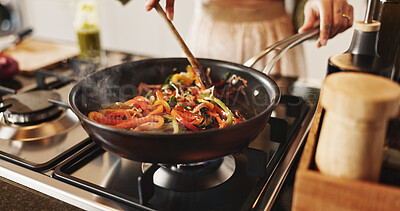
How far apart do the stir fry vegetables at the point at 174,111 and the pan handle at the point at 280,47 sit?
13 centimetres

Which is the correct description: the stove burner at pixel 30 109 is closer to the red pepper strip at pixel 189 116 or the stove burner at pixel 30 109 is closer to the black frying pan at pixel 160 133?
the black frying pan at pixel 160 133

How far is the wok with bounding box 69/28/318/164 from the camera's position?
0.58m

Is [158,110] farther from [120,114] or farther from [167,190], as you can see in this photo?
[167,190]

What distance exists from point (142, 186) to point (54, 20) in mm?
3125

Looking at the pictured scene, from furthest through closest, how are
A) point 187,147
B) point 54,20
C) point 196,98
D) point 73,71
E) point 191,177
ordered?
point 54,20 < point 73,71 < point 196,98 < point 191,177 < point 187,147

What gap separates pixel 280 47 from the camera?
0.91m

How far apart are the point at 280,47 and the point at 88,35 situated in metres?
0.99

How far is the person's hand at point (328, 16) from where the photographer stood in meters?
0.93

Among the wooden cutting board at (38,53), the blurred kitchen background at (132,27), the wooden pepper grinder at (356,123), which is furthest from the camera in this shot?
the blurred kitchen background at (132,27)

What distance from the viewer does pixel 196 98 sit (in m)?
0.87

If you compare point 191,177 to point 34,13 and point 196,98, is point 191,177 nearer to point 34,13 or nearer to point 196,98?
point 196,98

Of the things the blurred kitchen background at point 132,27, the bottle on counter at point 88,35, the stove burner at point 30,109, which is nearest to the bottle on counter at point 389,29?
the stove burner at point 30,109

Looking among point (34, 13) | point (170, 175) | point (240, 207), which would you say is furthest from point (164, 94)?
point (34, 13)

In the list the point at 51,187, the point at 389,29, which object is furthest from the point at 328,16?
the point at 51,187
